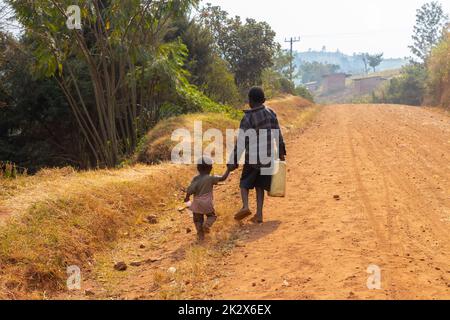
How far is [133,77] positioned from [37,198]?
300 inches

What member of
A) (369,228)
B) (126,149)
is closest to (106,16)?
(126,149)

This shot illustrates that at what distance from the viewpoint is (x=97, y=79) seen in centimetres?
1302

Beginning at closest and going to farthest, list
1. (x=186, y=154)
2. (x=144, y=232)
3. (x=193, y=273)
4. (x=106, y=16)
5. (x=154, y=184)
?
(x=193, y=273) < (x=144, y=232) < (x=154, y=184) < (x=186, y=154) < (x=106, y=16)

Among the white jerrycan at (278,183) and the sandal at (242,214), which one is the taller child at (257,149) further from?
the sandal at (242,214)

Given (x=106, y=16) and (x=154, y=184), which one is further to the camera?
(x=106, y=16)

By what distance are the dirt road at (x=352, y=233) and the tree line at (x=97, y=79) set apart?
534cm

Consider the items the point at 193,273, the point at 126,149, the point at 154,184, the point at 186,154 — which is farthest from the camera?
the point at 126,149

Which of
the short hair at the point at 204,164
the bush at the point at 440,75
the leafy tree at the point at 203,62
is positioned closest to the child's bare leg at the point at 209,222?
the short hair at the point at 204,164

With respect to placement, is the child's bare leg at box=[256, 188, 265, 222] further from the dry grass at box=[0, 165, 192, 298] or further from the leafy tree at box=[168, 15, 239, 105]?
the leafy tree at box=[168, 15, 239, 105]

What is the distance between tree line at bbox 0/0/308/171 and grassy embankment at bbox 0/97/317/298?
3.44 m

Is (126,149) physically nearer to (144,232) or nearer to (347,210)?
(144,232)

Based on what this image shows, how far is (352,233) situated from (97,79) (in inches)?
365

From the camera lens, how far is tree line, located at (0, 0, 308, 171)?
12312 millimetres

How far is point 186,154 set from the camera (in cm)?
1112
